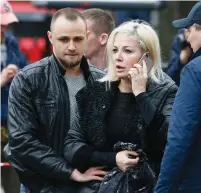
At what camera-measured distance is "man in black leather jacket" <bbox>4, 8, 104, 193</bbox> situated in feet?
16.7

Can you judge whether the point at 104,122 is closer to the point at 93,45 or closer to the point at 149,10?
the point at 93,45

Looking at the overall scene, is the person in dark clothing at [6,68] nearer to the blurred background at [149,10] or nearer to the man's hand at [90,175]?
the man's hand at [90,175]

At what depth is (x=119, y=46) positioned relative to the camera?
4914 mm

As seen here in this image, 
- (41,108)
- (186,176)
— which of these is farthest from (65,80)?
(186,176)

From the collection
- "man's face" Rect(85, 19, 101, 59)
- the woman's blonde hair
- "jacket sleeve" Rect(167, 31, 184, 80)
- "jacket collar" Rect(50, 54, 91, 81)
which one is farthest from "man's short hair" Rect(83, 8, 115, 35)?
"jacket sleeve" Rect(167, 31, 184, 80)

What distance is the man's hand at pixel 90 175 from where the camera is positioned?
4891mm

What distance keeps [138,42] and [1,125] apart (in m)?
3.49

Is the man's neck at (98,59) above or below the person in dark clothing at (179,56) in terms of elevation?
above

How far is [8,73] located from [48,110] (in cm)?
269

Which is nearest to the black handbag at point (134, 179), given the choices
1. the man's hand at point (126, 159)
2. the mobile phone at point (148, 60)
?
the man's hand at point (126, 159)

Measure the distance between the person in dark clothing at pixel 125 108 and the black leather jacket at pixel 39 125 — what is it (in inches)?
6.3

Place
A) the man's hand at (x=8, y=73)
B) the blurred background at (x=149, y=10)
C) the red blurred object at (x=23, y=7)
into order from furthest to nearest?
the red blurred object at (x=23, y=7) → the blurred background at (x=149, y=10) → the man's hand at (x=8, y=73)

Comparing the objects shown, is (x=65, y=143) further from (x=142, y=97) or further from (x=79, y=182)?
(x=142, y=97)

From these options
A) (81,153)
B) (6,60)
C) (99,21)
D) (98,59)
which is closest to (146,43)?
(81,153)
